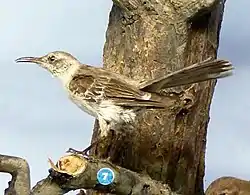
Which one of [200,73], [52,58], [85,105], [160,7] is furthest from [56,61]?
[200,73]

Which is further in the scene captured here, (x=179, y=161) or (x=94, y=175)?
(x=179, y=161)

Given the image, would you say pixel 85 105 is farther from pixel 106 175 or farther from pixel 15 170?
pixel 15 170

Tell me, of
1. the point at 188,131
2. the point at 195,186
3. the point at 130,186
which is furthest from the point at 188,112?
the point at 130,186

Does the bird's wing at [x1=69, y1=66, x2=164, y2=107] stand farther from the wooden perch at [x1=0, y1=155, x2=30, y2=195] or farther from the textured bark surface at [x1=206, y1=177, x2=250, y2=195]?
the textured bark surface at [x1=206, y1=177, x2=250, y2=195]

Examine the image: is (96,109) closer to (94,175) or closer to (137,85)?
(137,85)

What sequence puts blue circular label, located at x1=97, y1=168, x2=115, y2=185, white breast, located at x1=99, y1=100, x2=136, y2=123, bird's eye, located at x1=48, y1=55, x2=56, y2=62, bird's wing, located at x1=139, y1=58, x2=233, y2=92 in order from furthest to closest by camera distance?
bird's eye, located at x1=48, y1=55, x2=56, y2=62
white breast, located at x1=99, y1=100, x2=136, y2=123
bird's wing, located at x1=139, y1=58, x2=233, y2=92
blue circular label, located at x1=97, y1=168, x2=115, y2=185

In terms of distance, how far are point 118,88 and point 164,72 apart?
12.3 inches

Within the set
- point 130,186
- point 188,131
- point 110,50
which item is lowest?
point 130,186

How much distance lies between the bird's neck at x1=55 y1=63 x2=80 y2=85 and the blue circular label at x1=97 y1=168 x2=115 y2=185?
77 centimetres

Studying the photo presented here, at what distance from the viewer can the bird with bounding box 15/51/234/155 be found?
410cm

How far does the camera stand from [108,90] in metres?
4.27

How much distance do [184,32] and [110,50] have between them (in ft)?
1.30

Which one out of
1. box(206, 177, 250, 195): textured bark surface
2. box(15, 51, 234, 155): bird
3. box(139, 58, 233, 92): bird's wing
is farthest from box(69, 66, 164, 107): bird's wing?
box(206, 177, 250, 195): textured bark surface

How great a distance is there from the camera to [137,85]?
169 inches
